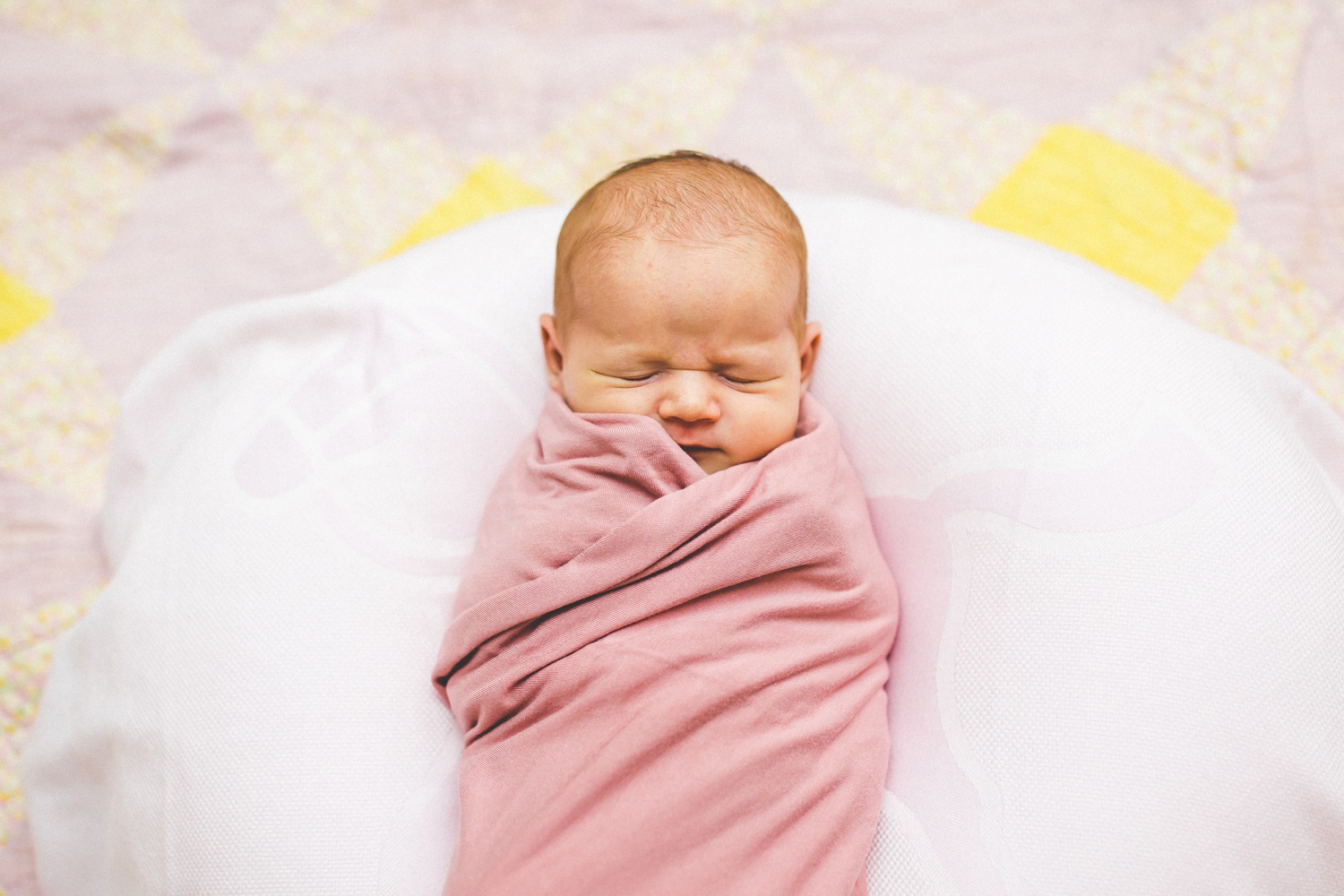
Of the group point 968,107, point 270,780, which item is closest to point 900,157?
point 968,107

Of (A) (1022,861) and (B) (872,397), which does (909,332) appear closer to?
(B) (872,397)

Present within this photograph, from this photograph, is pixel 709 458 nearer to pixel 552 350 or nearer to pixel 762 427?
pixel 762 427

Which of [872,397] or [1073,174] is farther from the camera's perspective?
[1073,174]

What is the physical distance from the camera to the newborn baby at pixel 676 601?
0.93 meters

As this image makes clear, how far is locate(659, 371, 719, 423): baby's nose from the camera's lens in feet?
3.41

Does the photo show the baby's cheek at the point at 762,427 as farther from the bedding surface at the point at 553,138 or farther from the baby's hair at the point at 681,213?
the bedding surface at the point at 553,138

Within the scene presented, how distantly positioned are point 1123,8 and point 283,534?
5.75ft

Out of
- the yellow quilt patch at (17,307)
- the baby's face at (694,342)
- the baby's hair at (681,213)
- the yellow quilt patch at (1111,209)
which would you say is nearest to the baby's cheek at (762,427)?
the baby's face at (694,342)

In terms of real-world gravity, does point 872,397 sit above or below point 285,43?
below

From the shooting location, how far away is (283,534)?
1124 millimetres

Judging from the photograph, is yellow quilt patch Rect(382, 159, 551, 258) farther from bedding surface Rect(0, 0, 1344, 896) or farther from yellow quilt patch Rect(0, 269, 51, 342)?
yellow quilt patch Rect(0, 269, 51, 342)

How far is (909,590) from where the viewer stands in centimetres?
112

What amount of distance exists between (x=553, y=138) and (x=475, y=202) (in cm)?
20

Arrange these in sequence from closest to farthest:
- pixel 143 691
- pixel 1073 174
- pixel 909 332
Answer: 1. pixel 143 691
2. pixel 909 332
3. pixel 1073 174
